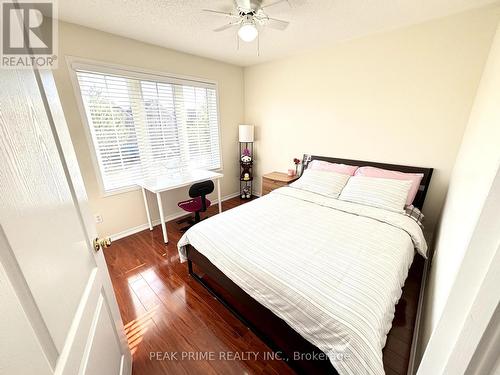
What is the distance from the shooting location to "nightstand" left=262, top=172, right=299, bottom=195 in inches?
119

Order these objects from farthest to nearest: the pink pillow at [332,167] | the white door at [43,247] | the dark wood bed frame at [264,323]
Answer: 1. the pink pillow at [332,167]
2. the dark wood bed frame at [264,323]
3. the white door at [43,247]

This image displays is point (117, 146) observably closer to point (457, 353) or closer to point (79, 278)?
point (79, 278)

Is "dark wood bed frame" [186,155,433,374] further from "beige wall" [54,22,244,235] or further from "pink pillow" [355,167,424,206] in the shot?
"pink pillow" [355,167,424,206]

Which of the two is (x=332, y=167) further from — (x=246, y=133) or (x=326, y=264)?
(x=326, y=264)

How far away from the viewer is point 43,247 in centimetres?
51

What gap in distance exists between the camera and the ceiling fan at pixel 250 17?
1611mm

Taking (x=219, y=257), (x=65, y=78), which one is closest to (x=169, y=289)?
(x=219, y=257)

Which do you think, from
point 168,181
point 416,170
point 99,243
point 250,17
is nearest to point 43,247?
point 99,243

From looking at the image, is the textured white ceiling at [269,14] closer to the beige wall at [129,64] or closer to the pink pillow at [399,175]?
the beige wall at [129,64]

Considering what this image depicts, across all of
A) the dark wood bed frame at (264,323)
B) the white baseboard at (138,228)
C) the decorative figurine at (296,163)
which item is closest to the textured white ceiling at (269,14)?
the decorative figurine at (296,163)

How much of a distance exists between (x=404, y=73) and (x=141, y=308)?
3473 mm

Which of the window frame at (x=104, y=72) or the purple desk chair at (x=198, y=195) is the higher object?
the window frame at (x=104, y=72)

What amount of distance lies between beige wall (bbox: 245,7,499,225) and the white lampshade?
55cm

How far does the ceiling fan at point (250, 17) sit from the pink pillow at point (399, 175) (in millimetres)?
1788
